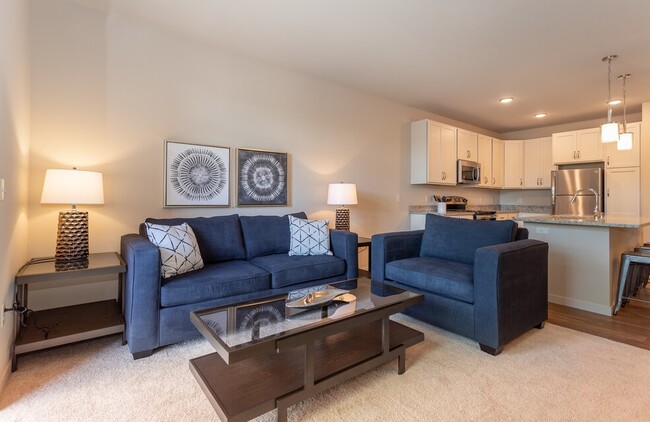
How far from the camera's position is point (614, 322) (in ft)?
8.86

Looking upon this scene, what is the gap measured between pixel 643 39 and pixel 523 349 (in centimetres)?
297

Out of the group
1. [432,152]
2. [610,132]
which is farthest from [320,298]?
[432,152]

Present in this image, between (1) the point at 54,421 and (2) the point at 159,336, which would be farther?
(2) the point at 159,336

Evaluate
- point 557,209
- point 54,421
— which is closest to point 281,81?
point 54,421

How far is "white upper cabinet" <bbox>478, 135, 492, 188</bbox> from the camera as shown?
18.6 feet

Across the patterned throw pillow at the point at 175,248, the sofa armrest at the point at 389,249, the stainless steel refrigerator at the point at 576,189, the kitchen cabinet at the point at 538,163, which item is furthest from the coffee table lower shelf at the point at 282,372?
the kitchen cabinet at the point at 538,163

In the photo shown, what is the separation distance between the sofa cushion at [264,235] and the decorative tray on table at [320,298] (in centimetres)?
108

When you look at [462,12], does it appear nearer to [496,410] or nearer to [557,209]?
[496,410]

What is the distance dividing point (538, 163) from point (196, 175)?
5.96 meters

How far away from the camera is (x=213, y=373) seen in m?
1.52

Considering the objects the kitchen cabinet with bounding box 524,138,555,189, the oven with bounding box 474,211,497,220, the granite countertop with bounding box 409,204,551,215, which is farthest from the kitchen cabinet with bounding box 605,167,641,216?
the oven with bounding box 474,211,497,220

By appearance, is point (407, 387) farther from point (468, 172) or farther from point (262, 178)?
point (468, 172)

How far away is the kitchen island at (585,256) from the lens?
2885 millimetres

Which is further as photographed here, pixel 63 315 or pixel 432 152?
pixel 432 152
